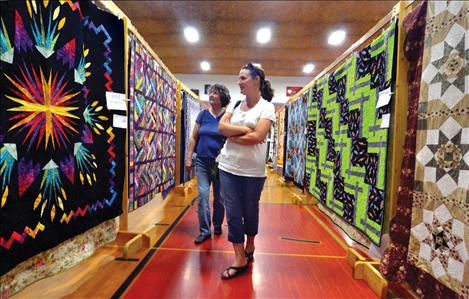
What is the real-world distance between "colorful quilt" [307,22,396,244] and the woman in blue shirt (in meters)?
1.10

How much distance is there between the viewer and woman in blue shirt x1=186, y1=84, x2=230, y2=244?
2.59 m

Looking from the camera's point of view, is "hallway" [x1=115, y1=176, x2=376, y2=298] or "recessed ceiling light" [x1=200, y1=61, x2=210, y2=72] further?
"recessed ceiling light" [x1=200, y1=61, x2=210, y2=72]

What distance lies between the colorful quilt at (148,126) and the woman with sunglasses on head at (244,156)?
936 millimetres

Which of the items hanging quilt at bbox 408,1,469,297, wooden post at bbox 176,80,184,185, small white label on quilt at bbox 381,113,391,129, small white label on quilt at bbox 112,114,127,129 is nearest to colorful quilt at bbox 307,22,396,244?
small white label on quilt at bbox 381,113,391,129

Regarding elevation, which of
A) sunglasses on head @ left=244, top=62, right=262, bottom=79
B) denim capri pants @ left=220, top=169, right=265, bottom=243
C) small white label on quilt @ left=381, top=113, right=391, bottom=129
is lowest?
denim capri pants @ left=220, top=169, right=265, bottom=243

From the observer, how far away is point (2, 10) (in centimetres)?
108

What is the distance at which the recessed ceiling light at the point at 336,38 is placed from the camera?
6840mm

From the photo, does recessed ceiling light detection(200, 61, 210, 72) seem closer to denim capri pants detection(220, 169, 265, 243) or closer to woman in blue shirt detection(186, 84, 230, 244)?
woman in blue shirt detection(186, 84, 230, 244)

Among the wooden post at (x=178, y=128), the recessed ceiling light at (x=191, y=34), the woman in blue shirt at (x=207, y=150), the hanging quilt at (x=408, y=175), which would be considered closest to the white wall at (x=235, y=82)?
the recessed ceiling light at (x=191, y=34)

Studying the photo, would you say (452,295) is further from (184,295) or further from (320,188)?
(320,188)

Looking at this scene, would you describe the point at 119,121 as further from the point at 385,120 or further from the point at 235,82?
the point at 235,82

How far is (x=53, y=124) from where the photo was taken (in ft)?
4.56

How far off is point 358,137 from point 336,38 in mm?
5994

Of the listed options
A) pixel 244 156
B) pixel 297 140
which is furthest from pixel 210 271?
pixel 297 140
